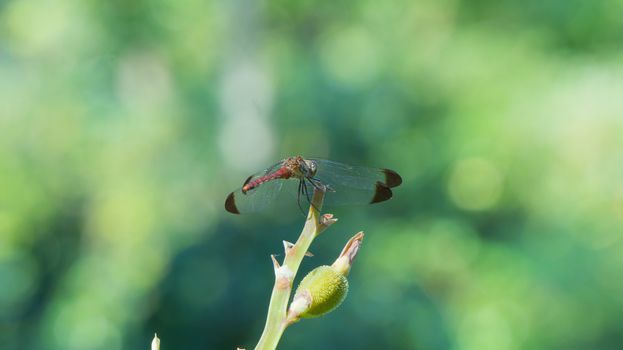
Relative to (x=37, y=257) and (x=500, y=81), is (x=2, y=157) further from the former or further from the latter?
(x=500, y=81)

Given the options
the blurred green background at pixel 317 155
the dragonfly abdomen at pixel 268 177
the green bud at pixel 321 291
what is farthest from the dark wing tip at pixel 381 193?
the blurred green background at pixel 317 155

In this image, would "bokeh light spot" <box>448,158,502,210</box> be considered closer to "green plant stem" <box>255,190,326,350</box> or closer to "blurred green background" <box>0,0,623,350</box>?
"blurred green background" <box>0,0,623,350</box>

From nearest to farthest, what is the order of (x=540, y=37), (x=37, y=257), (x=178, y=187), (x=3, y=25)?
(x=37, y=257) → (x=178, y=187) → (x=540, y=37) → (x=3, y=25)

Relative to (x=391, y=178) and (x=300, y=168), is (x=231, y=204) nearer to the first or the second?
(x=300, y=168)

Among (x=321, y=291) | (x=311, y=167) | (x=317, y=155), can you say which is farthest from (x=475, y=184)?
(x=321, y=291)

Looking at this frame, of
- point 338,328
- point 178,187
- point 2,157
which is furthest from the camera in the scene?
point 2,157

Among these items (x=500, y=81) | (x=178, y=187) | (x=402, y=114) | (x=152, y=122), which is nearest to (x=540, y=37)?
(x=500, y=81)
